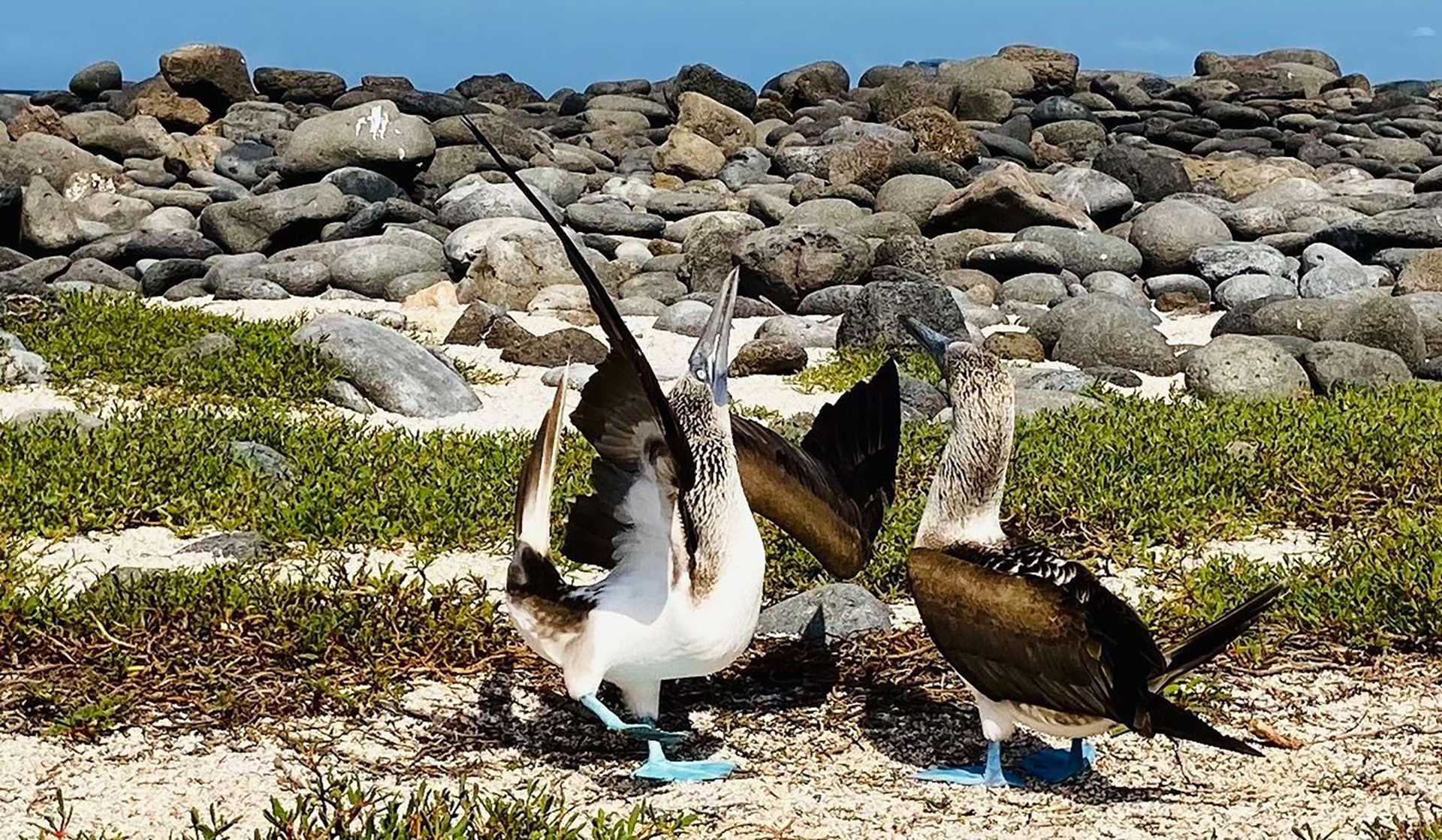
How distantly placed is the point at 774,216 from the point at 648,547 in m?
14.8

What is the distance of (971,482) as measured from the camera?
4105 mm

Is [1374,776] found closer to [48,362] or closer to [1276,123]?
Answer: [48,362]

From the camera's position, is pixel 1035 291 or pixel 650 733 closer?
pixel 650 733

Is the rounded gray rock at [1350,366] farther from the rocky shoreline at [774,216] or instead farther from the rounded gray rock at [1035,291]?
the rounded gray rock at [1035,291]

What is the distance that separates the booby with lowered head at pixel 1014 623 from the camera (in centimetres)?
373

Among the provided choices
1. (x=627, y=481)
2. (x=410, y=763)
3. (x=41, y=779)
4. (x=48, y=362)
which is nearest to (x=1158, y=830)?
(x=627, y=481)

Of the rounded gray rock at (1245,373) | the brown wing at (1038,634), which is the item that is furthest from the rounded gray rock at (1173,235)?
the brown wing at (1038,634)

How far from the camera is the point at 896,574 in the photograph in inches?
229

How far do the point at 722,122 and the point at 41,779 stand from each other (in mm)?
22831

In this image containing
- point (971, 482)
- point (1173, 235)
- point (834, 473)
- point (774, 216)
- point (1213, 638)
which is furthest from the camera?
point (774, 216)

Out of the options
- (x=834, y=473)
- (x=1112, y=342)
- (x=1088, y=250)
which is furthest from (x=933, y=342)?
(x=1088, y=250)

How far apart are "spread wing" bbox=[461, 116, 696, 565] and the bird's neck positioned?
722mm

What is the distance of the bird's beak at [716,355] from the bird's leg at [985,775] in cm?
104

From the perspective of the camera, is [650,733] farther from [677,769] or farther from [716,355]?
[716,355]
